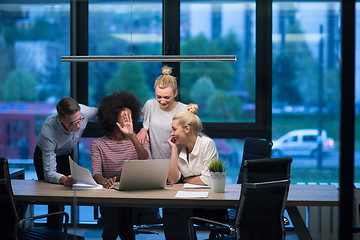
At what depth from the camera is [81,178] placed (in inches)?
131

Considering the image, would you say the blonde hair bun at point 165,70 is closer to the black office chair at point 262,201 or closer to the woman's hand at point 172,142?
the woman's hand at point 172,142

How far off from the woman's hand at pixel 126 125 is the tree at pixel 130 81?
318 millimetres

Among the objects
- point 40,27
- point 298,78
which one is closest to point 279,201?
point 298,78

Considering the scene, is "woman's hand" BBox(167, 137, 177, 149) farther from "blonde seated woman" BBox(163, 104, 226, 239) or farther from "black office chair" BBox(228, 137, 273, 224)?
"black office chair" BBox(228, 137, 273, 224)

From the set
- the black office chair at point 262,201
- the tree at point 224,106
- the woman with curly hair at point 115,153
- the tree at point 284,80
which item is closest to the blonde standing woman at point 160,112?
the woman with curly hair at point 115,153

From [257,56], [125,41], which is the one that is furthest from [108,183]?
[257,56]

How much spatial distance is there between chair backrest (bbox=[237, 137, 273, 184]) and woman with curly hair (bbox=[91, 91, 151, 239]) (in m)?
0.88

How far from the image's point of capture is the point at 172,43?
14.8 ft

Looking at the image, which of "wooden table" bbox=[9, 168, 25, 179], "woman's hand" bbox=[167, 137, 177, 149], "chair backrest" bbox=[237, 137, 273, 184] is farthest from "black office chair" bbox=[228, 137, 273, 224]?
"wooden table" bbox=[9, 168, 25, 179]

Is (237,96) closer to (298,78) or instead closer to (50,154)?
(298,78)

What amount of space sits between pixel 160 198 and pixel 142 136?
801 mm

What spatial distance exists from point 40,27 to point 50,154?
3.48 feet

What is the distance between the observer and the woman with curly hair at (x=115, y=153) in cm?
340

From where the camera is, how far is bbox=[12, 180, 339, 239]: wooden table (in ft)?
10.2
